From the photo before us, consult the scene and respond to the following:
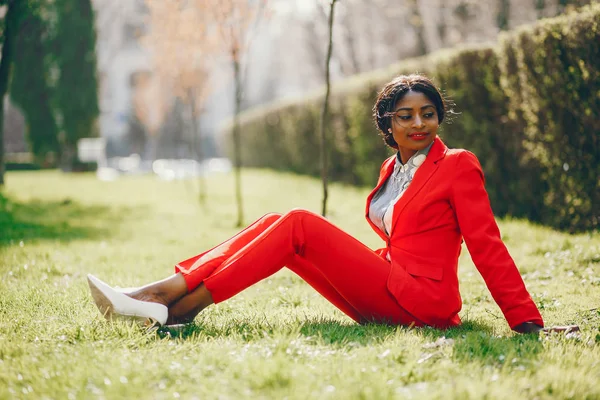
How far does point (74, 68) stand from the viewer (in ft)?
81.6

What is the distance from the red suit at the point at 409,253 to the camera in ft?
10.2

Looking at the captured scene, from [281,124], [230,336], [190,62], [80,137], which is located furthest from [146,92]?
[230,336]

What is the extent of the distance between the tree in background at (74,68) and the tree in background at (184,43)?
12019mm

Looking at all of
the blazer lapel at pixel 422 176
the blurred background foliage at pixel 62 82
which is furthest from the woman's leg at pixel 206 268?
the blurred background foliage at pixel 62 82

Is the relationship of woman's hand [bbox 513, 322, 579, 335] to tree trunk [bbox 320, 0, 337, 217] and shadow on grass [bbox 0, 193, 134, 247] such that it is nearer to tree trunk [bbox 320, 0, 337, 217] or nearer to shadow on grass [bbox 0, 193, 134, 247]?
tree trunk [bbox 320, 0, 337, 217]

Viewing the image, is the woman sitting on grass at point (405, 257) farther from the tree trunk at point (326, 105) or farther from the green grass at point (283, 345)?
the tree trunk at point (326, 105)

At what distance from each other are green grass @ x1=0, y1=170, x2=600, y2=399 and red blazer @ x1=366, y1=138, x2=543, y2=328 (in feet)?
0.55

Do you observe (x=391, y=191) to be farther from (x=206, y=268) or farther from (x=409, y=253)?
(x=206, y=268)

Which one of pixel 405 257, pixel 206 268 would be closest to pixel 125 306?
pixel 206 268

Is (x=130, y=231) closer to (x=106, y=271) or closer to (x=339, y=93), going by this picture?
(x=106, y=271)

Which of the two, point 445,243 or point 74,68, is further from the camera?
point 74,68

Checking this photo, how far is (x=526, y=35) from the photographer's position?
691 centimetres

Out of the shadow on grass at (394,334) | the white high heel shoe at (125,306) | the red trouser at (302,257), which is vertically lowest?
the shadow on grass at (394,334)

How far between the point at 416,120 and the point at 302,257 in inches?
41.0
